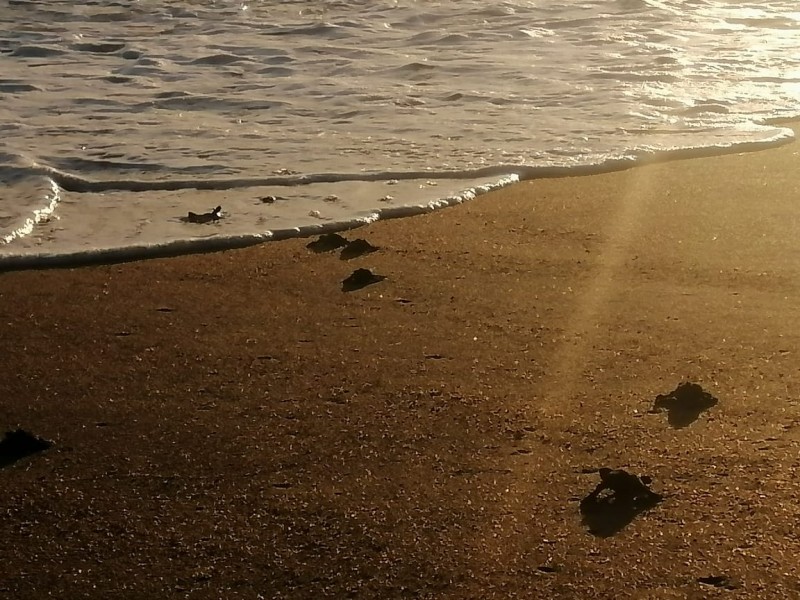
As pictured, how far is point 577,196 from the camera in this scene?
193 inches

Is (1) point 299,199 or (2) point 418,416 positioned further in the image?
(1) point 299,199

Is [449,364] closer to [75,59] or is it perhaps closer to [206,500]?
[206,500]

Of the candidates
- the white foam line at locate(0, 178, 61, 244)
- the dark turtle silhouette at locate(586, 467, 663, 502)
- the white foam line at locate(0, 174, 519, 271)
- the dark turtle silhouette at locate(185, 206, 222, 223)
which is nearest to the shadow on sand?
the dark turtle silhouette at locate(586, 467, 663, 502)

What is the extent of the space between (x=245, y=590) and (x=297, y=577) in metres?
0.10

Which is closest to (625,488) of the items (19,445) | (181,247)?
(19,445)

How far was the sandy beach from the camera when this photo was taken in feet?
7.49

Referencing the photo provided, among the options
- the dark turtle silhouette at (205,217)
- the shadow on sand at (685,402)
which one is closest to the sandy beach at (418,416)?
the shadow on sand at (685,402)

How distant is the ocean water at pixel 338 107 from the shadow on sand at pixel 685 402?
2003 mm

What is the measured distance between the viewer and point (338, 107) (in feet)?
22.1

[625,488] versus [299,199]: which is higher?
[625,488]

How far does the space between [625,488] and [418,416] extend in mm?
617

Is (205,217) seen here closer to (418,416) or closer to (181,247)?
(181,247)

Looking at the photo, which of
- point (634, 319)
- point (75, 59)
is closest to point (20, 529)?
point (634, 319)

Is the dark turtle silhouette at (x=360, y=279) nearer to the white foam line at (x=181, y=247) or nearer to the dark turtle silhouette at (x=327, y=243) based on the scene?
the dark turtle silhouette at (x=327, y=243)
